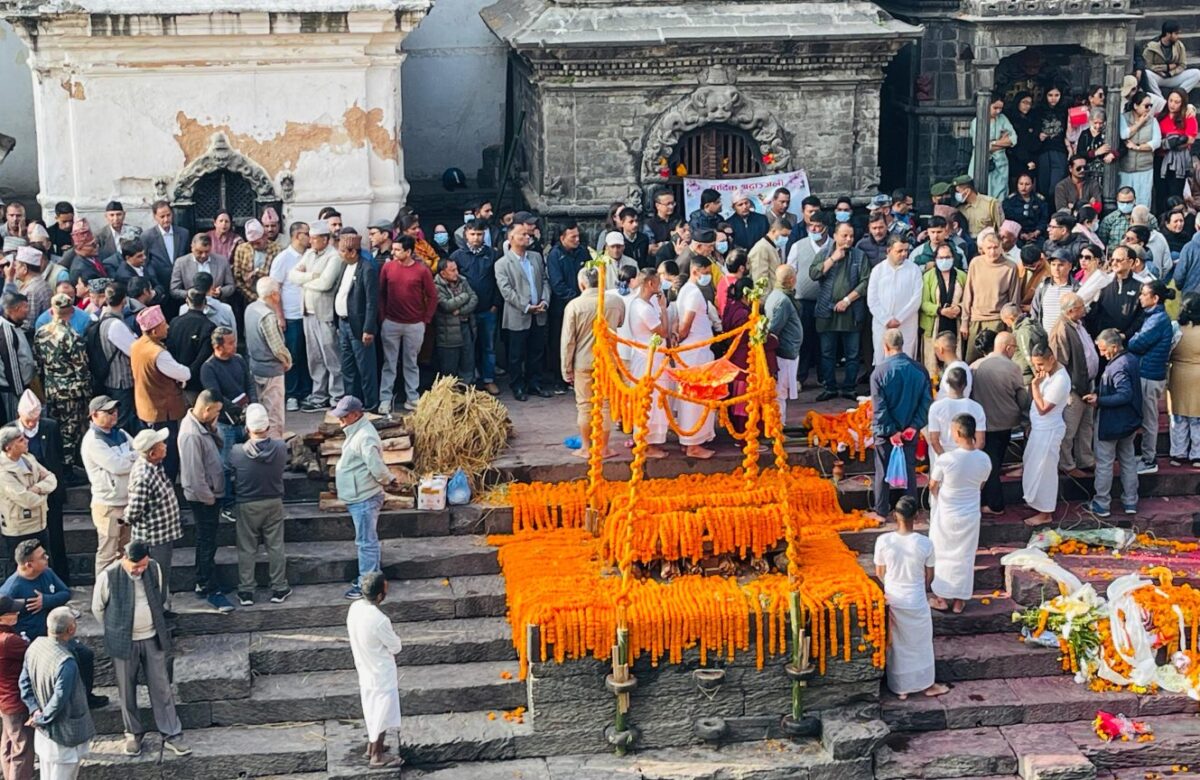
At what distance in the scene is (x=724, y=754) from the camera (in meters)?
13.3

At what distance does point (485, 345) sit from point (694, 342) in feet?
7.90

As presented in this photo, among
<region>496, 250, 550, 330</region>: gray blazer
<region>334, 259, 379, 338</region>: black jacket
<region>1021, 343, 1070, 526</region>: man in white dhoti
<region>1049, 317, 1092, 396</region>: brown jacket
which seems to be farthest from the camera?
<region>496, 250, 550, 330</region>: gray blazer

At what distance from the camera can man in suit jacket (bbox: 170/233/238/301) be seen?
16266mm

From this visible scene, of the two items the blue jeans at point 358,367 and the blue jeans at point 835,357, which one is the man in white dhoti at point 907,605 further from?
the blue jeans at point 358,367

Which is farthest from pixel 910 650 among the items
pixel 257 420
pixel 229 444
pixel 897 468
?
pixel 229 444

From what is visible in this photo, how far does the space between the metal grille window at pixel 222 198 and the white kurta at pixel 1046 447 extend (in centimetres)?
760

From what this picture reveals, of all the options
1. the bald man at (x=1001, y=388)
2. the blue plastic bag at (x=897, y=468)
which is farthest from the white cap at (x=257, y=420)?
the bald man at (x=1001, y=388)

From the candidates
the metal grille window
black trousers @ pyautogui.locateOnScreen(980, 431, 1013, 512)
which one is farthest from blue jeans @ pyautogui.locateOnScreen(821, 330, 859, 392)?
the metal grille window

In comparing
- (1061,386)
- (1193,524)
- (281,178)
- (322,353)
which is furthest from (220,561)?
(1193,524)

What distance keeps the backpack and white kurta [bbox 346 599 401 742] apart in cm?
333

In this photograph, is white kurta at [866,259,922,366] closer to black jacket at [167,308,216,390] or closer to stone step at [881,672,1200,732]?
stone step at [881,672,1200,732]

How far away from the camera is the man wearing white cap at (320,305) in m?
16.2

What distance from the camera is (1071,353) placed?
592 inches

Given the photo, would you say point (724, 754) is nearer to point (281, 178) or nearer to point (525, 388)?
point (525, 388)
